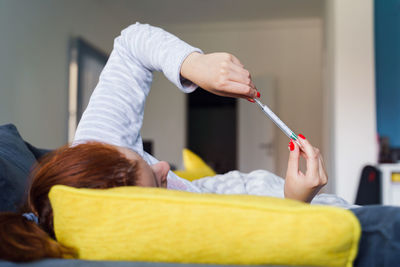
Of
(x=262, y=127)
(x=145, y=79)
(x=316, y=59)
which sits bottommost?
(x=262, y=127)

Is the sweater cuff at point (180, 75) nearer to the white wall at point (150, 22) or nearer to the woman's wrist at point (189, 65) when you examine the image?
the woman's wrist at point (189, 65)

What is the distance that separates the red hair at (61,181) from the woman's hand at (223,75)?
19 centimetres

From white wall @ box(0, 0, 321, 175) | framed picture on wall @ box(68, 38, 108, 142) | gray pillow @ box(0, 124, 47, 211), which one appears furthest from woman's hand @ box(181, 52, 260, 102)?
framed picture on wall @ box(68, 38, 108, 142)

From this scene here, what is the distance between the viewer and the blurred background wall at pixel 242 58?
3035 millimetres

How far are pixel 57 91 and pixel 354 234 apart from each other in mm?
3944

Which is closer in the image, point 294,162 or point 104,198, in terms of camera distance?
point 104,198

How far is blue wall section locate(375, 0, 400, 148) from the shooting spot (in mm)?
3252

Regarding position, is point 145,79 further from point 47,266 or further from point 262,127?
point 262,127

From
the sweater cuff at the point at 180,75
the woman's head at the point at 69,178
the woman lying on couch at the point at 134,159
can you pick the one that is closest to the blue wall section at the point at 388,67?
the woman lying on couch at the point at 134,159

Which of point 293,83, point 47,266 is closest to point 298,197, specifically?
point 47,266

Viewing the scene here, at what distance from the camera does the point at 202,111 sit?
891cm

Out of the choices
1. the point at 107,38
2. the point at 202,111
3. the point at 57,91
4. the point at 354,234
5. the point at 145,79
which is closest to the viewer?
the point at 354,234

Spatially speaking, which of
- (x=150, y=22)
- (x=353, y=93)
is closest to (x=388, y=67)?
(x=353, y=93)

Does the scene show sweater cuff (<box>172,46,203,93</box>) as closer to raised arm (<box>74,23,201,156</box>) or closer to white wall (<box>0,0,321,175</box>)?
raised arm (<box>74,23,201,156</box>)
